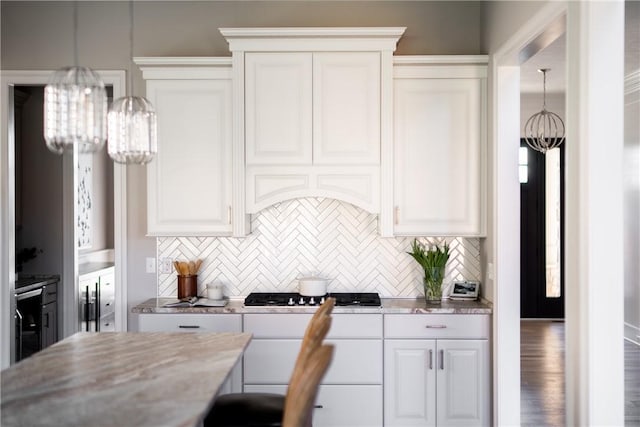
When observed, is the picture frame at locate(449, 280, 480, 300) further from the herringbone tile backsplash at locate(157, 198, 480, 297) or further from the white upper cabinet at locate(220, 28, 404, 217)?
the white upper cabinet at locate(220, 28, 404, 217)

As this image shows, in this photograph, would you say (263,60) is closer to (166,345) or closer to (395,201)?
(395,201)

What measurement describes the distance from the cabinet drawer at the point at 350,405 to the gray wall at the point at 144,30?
4.61 feet

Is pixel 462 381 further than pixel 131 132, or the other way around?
pixel 462 381

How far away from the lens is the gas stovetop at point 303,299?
11.9 feet

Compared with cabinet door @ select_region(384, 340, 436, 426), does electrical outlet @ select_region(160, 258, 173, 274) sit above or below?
above

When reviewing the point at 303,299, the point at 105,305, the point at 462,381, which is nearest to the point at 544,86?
the point at 462,381

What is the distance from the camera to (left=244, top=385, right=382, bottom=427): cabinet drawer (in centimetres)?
352

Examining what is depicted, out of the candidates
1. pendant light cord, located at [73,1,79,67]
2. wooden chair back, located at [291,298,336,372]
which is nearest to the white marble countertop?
wooden chair back, located at [291,298,336,372]

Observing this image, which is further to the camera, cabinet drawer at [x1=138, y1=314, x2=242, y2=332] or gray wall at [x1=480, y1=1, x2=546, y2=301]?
cabinet drawer at [x1=138, y1=314, x2=242, y2=332]

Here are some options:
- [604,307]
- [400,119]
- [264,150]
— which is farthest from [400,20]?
[604,307]

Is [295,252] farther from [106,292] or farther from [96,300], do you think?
[106,292]

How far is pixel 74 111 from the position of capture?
2.03 m

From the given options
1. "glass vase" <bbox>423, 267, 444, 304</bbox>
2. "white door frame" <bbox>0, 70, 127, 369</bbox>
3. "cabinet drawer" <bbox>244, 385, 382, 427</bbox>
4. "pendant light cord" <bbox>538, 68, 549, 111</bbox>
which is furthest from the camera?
"pendant light cord" <bbox>538, 68, 549, 111</bbox>

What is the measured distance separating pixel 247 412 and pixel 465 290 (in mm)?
2017
